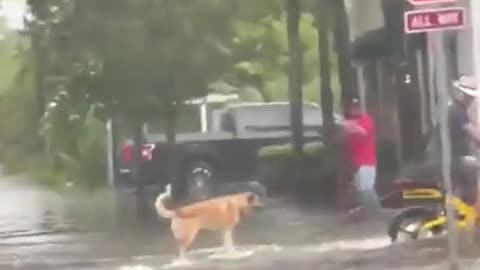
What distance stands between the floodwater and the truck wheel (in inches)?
9.7

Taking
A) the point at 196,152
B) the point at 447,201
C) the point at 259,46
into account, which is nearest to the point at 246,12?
the point at 259,46

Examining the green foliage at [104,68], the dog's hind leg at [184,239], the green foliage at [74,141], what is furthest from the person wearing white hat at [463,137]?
the green foliage at [74,141]

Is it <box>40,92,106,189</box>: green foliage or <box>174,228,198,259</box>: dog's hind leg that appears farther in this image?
<box>174,228,198,259</box>: dog's hind leg

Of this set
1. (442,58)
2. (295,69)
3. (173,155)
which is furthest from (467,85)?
(173,155)

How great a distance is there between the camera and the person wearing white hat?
8188 millimetres

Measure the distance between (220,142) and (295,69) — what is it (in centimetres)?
61

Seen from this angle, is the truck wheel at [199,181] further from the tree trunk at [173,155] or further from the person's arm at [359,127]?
the person's arm at [359,127]

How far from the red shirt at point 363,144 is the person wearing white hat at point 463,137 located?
1.57 ft

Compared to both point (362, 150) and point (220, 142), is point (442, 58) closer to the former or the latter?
point (362, 150)

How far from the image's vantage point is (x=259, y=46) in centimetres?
799

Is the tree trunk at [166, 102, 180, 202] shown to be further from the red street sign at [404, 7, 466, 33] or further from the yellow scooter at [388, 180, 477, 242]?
the red street sign at [404, 7, 466, 33]

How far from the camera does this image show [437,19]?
804cm

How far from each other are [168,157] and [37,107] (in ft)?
2.63

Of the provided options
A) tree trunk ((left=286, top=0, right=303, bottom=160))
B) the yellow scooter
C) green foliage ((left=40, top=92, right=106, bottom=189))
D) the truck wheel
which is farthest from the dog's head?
the yellow scooter
